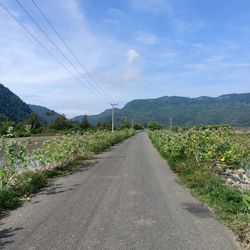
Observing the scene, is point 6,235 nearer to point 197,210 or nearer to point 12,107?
point 197,210

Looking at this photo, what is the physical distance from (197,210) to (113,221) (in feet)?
7.48

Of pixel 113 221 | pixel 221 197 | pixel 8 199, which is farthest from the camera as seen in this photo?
pixel 221 197

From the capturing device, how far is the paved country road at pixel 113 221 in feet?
21.6

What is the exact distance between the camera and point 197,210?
924cm

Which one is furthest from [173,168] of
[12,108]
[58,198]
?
[12,108]

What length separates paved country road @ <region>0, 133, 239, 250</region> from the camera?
6574mm

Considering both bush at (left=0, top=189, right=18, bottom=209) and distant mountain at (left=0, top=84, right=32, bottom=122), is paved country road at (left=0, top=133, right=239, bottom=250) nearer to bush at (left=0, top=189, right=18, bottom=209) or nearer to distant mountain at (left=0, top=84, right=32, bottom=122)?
bush at (left=0, top=189, right=18, bottom=209)

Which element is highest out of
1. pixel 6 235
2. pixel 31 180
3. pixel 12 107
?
pixel 12 107

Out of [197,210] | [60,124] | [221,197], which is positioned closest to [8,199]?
[197,210]

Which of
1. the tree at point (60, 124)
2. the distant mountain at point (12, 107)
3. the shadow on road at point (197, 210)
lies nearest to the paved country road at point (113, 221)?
the shadow on road at point (197, 210)

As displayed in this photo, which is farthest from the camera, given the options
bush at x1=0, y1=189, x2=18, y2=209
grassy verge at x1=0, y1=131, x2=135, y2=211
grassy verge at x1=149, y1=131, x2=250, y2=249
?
grassy verge at x1=0, y1=131, x2=135, y2=211

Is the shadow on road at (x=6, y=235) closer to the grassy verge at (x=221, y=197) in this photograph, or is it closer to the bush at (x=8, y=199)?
the bush at (x=8, y=199)

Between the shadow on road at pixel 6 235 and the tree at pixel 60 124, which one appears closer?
the shadow on road at pixel 6 235

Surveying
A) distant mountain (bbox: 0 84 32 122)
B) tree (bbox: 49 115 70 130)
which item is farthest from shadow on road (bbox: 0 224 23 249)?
distant mountain (bbox: 0 84 32 122)
